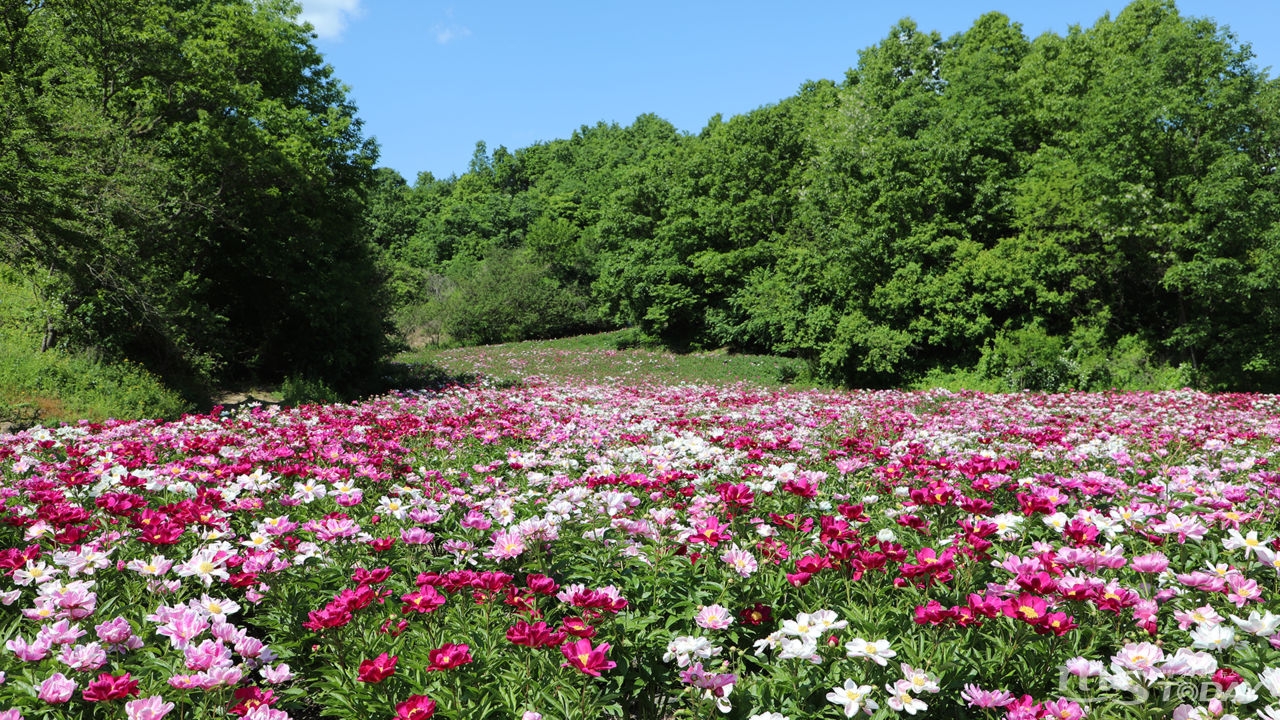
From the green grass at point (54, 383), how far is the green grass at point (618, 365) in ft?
33.9

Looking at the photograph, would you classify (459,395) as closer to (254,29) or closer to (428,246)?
(254,29)

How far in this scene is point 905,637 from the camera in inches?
91.1

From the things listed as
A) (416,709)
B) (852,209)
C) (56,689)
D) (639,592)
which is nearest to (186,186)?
(56,689)

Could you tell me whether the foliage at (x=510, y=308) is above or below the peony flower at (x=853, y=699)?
above

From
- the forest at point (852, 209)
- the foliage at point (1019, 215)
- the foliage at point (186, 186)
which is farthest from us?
the foliage at point (1019, 215)

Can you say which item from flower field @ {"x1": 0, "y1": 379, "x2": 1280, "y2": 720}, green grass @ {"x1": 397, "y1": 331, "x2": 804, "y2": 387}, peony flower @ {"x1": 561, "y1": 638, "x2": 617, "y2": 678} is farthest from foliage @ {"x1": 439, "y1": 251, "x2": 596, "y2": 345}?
peony flower @ {"x1": 561, "y1": 638, "x2": 617, "y2": 678}

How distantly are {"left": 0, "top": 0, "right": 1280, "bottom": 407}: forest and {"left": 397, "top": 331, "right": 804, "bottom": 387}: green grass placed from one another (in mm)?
1844

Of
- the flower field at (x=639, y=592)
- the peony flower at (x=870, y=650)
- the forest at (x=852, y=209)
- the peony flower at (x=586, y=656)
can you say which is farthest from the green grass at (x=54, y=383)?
the peony flower at (x=870, y=650)

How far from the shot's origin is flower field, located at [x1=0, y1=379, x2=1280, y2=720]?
1.94 meters

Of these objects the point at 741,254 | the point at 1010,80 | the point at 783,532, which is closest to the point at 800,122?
the point at 741,254

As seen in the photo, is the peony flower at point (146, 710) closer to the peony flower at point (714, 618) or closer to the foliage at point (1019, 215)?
the peony flower at point (714, 618)

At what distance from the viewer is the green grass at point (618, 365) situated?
22.7 metres

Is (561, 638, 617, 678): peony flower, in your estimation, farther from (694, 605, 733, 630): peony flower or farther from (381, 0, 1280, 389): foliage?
(381, 0, 1280, 389): foliage

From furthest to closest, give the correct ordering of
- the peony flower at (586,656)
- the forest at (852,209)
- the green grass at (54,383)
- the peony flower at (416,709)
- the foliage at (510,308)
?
the foliage at (510,308)
the forest at (852,209)
the green grass at (54,383)
the peony flower at (586,656)
the peony flower at (416,709)
